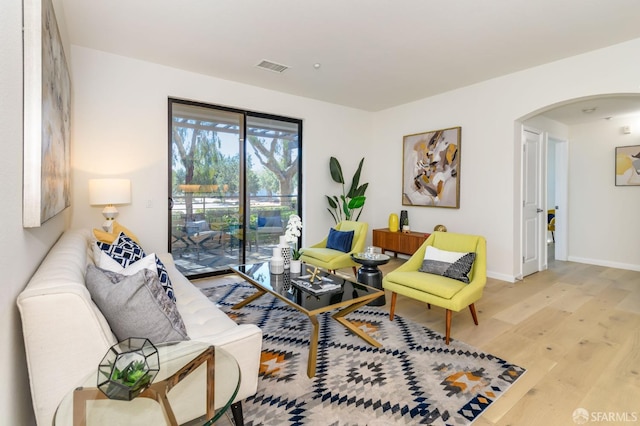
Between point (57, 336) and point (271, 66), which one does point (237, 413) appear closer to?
point (57, 336)

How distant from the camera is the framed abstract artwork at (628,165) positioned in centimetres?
493

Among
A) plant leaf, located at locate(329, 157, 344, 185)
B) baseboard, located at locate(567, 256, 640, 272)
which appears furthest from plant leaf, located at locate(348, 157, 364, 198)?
baseboard, located at locate(567, 256, 640, 272)

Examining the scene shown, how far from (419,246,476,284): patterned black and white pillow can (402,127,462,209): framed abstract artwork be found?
2.05m

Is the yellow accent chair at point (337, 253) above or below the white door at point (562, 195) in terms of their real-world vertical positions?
below

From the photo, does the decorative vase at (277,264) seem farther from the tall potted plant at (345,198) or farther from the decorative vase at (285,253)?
the tall potted plant at (345,198)

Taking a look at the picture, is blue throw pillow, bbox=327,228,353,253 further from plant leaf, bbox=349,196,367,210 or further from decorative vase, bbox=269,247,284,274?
decorative vase, bbox=269,247,284,274

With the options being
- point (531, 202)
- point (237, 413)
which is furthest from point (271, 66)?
point (531, 202)

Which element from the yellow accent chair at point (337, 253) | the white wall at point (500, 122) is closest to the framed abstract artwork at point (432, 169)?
the white wall at point (500, 122)

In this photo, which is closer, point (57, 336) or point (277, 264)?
point (57, 336)

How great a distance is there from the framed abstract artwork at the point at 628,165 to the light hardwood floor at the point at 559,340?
5.10 feet

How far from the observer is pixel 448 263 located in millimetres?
2947

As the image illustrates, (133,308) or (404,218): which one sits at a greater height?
(404,218)

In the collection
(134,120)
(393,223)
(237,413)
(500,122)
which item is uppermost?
(500,122)

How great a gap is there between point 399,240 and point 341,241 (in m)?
1.44
